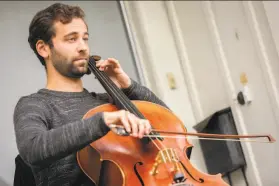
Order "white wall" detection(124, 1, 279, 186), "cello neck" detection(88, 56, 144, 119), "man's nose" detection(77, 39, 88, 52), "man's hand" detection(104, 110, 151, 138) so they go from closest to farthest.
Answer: "man's hand" detection(104, 110, 151, 138), "cello neck" detection(88, 56, 144, 119), "man's nose" detection(77, 39, 88, 52), "white wall" detection(124, 1, 279, 186)

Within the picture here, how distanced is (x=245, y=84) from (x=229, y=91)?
105mm

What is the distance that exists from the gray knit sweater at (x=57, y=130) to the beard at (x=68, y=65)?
8 cm

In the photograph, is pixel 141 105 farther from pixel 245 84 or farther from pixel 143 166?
pixel 245 84

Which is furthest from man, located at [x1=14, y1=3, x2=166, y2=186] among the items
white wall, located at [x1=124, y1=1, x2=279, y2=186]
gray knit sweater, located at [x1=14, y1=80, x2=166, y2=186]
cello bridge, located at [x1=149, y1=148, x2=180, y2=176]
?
white wall, located at [x1=124, y1=1, x2=279, y2=186]

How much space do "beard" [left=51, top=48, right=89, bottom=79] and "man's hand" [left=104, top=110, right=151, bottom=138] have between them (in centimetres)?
42

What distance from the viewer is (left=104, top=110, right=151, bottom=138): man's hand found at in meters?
1.07

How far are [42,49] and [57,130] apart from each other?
507 mm

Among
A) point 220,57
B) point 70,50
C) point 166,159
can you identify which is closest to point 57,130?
point 166,159

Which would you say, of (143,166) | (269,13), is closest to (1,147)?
(143,166)

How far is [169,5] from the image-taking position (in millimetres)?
2467

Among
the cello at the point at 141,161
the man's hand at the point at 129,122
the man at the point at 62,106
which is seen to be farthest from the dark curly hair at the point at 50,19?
the man's hand at the point at 129,122

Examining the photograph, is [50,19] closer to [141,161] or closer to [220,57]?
[141,161]

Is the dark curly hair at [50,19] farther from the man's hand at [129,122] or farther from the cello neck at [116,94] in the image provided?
the man's hand at [129,122]

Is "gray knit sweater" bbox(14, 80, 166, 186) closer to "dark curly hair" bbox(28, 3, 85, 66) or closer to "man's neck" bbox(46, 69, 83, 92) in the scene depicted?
"man's neck" bbox(46, 69, 83, 92)
